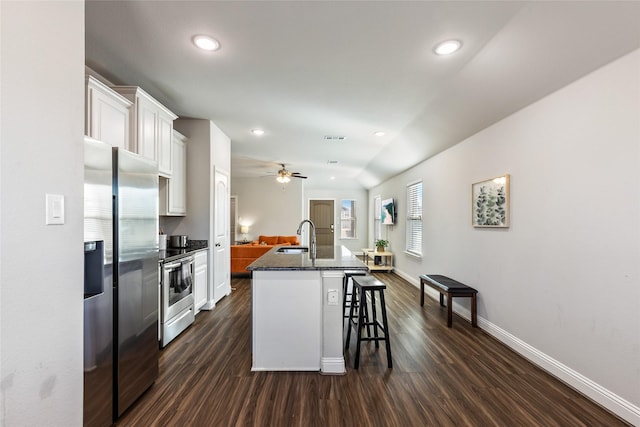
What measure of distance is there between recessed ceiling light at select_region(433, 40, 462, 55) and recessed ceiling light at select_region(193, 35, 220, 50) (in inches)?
66.6

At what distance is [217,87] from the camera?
3.07 m

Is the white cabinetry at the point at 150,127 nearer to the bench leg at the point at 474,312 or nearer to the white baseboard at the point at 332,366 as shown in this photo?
the white baseboard at the point at 332,366

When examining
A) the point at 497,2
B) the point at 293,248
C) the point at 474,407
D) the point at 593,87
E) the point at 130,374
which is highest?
the point at 497,2

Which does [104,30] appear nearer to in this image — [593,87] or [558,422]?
[593,87]

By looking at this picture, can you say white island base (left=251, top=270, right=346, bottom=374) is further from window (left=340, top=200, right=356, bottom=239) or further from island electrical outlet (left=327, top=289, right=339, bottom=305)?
window (left=340, top=200, right=356, bottom=239)

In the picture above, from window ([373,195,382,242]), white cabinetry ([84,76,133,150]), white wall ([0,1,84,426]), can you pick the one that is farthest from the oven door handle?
window ([373,195,382,242])

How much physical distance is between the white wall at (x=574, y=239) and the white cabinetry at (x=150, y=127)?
369 cm

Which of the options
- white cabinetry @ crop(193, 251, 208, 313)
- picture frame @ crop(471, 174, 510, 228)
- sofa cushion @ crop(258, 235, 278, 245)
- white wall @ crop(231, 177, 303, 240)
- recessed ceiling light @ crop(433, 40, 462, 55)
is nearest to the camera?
recessed ceiling light @ crop(433, 40, 462, 55)

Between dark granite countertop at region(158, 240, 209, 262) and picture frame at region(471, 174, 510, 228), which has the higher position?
picture frame at region(471, 174, 510, 228)

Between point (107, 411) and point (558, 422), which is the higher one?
point (107, 411)

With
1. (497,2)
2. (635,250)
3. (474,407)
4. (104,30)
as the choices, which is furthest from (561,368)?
(104,30)

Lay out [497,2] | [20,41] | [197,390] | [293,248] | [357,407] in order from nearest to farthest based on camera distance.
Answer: [20,41] → [497,2] → [357,407] → [197,390] → [293,248]

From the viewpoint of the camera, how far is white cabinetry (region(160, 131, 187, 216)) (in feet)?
11.9

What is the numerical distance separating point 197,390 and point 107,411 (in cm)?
60
